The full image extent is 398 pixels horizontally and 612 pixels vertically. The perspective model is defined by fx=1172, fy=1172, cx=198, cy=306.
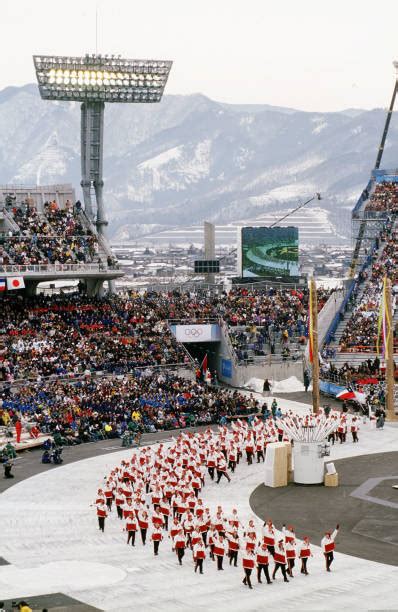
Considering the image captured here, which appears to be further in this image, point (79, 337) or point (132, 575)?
point (79, 337)

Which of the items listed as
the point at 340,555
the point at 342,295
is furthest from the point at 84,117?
the point at 340,555

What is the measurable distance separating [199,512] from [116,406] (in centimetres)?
2003

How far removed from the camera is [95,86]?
6288 cm

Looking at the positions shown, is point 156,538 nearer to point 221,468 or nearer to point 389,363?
point 221,468

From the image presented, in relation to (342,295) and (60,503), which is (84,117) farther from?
(60,503)

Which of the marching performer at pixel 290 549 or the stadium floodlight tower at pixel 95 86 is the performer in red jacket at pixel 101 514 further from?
the stadium floodlight tower at pixel 95 86

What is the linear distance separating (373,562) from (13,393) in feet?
80.4

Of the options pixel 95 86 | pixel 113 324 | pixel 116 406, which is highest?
pixel 95 86

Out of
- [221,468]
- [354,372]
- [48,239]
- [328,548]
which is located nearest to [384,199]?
[354,372]

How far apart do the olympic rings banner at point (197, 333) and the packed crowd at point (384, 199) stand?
17.6 meters

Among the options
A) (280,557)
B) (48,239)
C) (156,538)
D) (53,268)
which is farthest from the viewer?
(48,239)

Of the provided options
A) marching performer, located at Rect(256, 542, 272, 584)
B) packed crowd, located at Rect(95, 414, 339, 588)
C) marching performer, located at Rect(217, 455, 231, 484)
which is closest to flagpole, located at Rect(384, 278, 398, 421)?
packed crowd, located at Rect(95, 414, 339, 588)

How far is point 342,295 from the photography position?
223ft

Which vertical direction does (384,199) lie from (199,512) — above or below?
above
